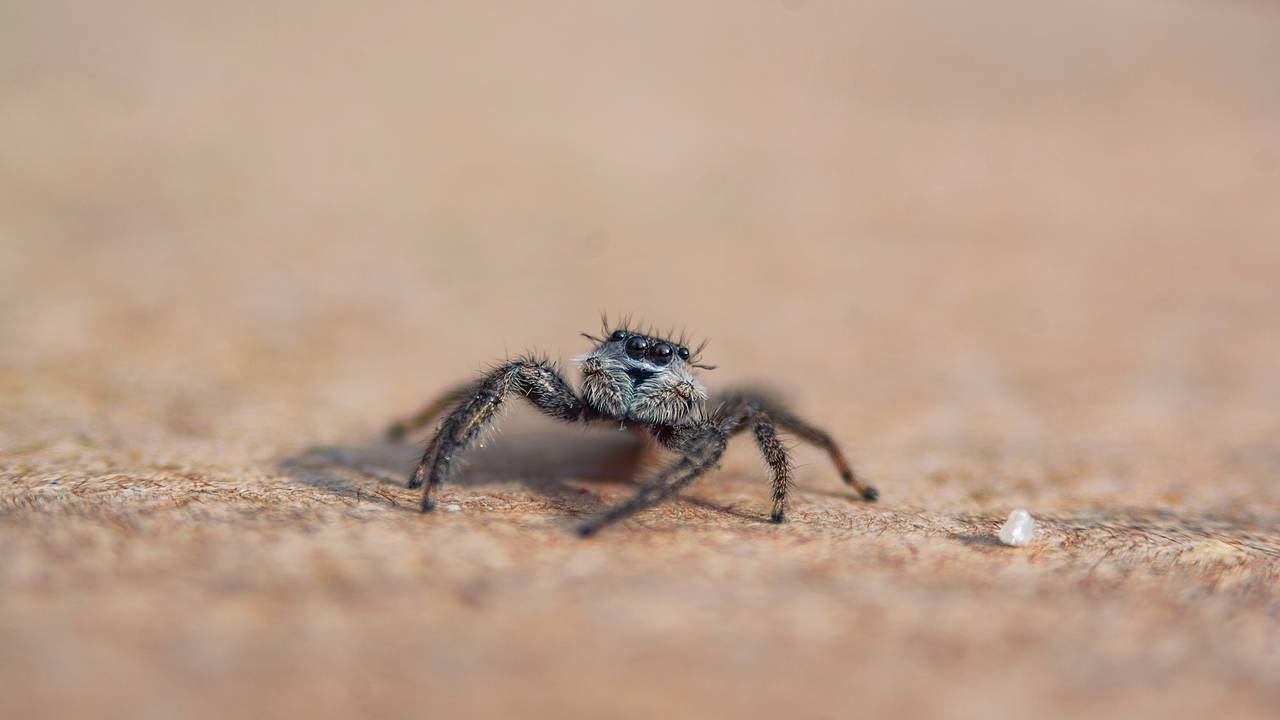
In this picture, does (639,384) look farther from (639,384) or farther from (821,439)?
→ (821,439)

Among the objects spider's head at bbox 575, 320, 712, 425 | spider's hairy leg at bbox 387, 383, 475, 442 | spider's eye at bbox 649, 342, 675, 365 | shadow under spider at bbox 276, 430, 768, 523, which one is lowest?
shadow under spider at bbox 276, 430, 768, 523

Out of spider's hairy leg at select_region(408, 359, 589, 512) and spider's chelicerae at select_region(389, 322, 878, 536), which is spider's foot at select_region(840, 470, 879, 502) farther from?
spider's hairy leg at select_region(408, 359, 589, 512)

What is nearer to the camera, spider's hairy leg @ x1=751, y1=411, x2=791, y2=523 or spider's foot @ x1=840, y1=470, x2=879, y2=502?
spider's hairy leg @ x1=751, y1=411, x2=791, y2=523

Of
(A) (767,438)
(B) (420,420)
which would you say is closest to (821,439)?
(A) (767,438)

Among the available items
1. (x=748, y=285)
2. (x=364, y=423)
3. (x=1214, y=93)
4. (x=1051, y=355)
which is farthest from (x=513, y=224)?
(x=1214, y=93)

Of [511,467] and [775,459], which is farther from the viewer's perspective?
[511,467]

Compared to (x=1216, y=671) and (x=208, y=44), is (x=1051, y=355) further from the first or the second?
(x=208, y=44)

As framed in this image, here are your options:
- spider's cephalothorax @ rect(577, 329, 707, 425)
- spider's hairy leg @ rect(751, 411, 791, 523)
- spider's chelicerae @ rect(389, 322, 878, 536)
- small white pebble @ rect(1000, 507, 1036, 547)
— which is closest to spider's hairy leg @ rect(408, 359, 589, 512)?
spider's chelicerae @ rect(389, 322, 878, 536)
